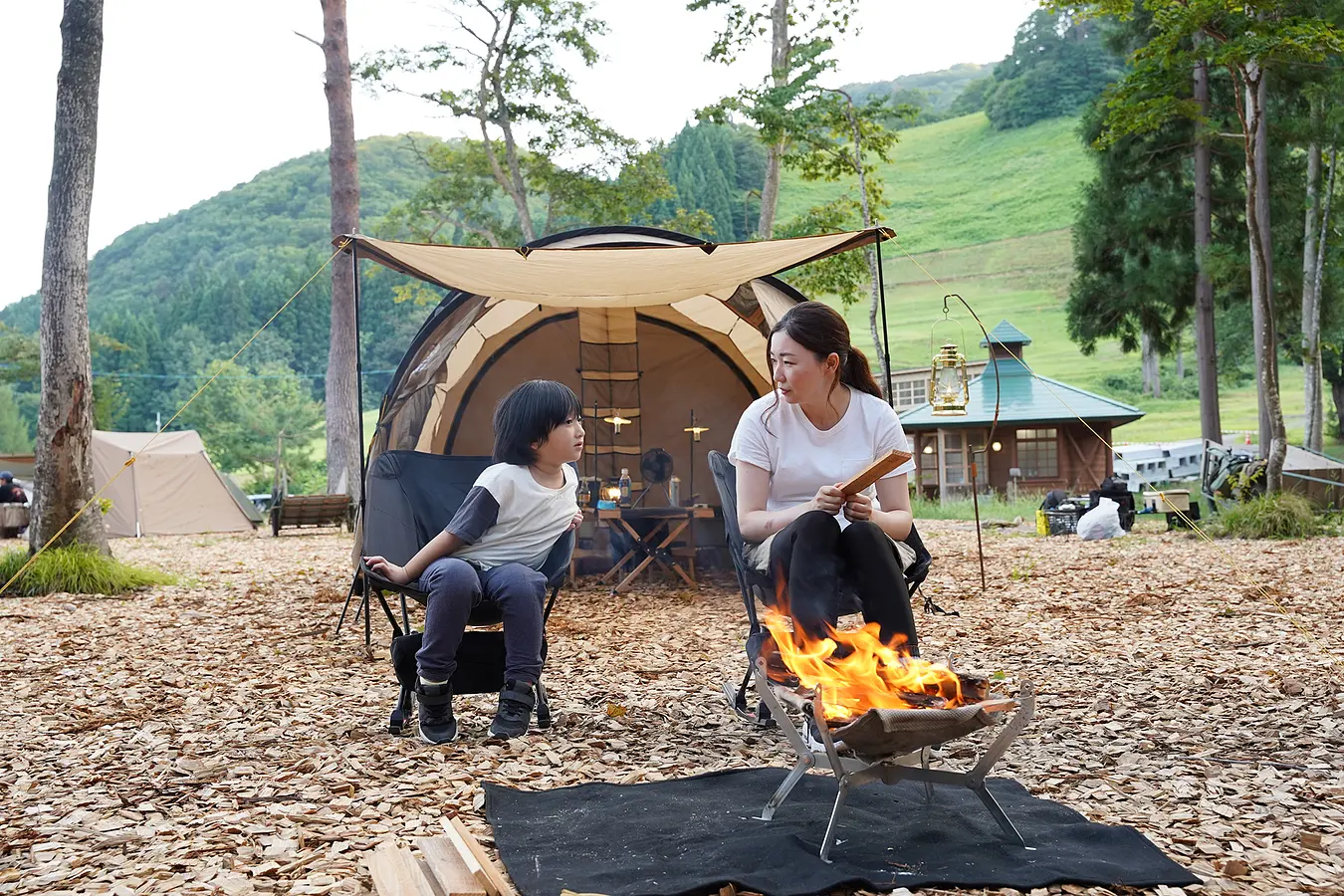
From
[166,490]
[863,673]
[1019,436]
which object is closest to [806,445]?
[863,673]

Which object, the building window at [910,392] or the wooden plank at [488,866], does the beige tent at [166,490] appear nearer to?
the wooden plank at [488,866]

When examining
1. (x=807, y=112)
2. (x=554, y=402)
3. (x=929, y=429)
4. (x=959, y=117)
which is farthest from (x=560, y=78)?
(x=959, y=117)

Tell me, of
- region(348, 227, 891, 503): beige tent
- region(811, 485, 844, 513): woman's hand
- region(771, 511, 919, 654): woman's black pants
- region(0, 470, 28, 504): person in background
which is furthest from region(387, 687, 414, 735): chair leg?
region(0, 470, 28, 504): person in background

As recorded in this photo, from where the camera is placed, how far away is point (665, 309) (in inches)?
282

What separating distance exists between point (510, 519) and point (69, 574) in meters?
4.87

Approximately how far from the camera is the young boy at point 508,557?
3.04 meters

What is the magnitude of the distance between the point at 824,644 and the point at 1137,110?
8556 millimetres

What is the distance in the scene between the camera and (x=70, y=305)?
23.4 ft

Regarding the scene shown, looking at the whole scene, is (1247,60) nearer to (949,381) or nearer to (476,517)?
(949,381)

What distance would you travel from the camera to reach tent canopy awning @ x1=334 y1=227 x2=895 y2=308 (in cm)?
489

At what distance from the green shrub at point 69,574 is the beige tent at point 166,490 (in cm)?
858

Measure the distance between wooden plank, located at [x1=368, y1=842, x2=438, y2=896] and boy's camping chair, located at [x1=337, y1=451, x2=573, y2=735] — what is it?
120 centimetres

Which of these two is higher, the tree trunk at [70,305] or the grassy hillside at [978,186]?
the grassy hillside at [978,186]


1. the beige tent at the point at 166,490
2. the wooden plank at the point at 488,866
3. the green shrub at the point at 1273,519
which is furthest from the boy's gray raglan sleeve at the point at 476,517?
the beige tent at the point at 166,490
